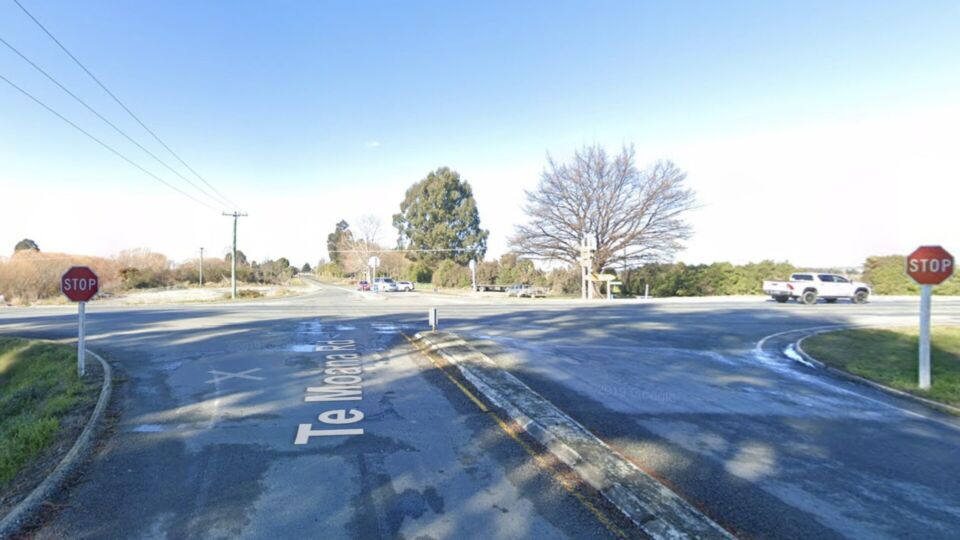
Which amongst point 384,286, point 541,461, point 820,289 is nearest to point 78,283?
point 541,461

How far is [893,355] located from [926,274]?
361 centimetres

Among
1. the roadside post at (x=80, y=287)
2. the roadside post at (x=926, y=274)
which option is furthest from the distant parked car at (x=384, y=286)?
the roadside post at (x=926, y=274)

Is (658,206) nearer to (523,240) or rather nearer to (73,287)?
(523,240)

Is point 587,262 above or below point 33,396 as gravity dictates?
above

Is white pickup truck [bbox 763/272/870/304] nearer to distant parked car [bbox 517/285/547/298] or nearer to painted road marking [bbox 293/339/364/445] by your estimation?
distant parked car [bbox 517/285/547/298]

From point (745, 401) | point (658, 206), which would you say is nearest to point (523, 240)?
point (658, 206)

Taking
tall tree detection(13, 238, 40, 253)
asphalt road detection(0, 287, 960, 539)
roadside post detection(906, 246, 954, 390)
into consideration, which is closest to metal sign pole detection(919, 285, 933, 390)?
roadside post detection(906, 246, 954, 390)

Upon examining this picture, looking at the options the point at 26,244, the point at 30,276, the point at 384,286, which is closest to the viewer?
the point at 30,276

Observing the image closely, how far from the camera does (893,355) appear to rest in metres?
10.9

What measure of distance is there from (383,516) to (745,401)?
19.8 feet

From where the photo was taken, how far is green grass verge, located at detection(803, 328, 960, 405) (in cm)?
851

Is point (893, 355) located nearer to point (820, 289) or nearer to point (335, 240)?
point (820, 289)

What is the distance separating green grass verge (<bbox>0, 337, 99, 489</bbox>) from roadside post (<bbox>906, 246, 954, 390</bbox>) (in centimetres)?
1256

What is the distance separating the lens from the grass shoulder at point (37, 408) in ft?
15.4
